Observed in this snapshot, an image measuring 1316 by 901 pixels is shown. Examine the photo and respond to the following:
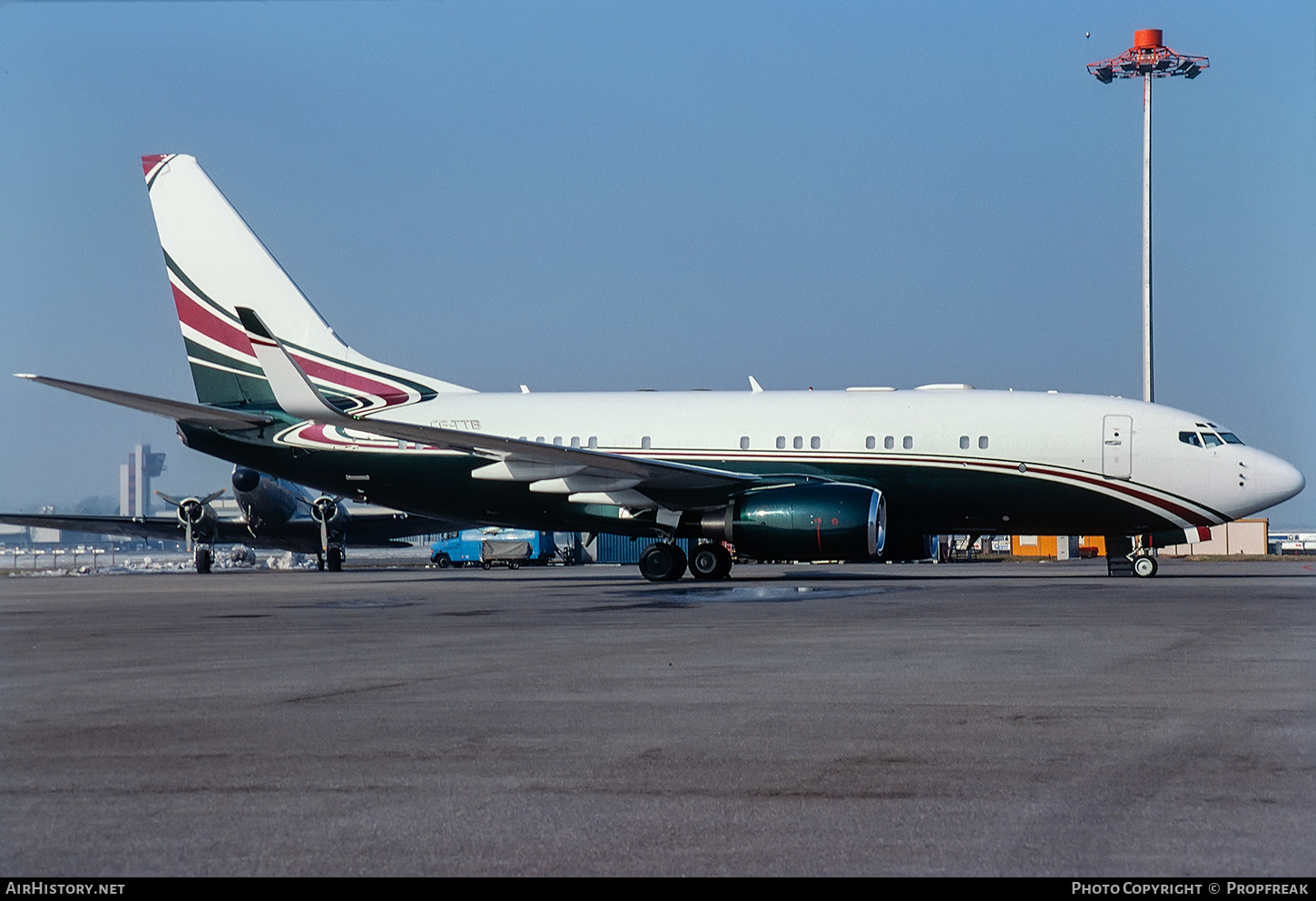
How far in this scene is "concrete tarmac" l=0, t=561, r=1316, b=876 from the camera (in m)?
4.36

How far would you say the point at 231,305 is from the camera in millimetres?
29172

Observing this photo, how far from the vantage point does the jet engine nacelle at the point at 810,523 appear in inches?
917

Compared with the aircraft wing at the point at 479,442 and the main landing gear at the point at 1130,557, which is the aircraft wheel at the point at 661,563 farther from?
the main landing gear at the point at 1130,557

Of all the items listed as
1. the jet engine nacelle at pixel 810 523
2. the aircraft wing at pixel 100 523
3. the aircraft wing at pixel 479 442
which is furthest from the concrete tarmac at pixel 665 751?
the aircraft wing at pixel 100 523

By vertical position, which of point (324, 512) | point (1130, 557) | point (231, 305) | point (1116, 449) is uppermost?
point (231, 305)

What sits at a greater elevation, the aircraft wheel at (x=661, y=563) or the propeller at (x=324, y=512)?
the propeller at (x=324, y=512)

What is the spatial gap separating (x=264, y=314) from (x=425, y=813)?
25.9 meters

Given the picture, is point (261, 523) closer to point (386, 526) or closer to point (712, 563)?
point (386, 526)

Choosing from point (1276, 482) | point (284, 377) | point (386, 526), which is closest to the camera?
point (284, 377)

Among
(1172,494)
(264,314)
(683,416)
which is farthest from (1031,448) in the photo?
(264,314)

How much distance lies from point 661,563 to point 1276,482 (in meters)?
11.5

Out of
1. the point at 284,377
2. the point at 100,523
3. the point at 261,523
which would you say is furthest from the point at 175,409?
the point at 100,523

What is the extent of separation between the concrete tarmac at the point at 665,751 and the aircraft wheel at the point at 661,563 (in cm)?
1203

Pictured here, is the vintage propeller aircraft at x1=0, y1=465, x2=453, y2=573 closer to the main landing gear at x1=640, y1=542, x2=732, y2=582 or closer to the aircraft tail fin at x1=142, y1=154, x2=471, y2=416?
the aircraft tail fin at x1=142, y1=154, x2=471, y2=416
